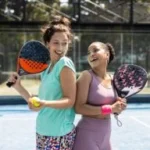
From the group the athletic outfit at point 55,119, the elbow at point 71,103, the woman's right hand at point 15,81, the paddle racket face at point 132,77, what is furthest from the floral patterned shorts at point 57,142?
the paddle racket face at point 132,77

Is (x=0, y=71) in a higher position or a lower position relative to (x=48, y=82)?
lower

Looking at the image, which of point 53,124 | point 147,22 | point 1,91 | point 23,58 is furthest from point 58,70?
point 147,22

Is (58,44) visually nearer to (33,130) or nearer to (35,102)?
(35,102)

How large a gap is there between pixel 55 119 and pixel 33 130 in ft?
16.8

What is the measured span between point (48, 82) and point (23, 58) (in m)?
0.45

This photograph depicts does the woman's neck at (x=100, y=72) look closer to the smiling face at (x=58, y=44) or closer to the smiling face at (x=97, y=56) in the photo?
the smiling face at (x=97, y=56)

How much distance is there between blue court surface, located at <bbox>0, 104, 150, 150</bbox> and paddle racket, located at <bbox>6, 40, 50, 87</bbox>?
3.20 metres

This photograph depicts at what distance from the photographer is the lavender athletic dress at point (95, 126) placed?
256 centimetres

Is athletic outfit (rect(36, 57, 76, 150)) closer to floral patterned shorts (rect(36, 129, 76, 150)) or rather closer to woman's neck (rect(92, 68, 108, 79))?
floral patterned shorts (rect(36, 129, 76, 150))

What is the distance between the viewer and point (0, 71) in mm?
14539

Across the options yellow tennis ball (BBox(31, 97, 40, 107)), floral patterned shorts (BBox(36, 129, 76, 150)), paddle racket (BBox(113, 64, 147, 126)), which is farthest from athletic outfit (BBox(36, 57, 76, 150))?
paddle racket (BBox(113, 64, 147, 126))

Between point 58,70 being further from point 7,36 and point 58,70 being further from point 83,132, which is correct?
point 7,36

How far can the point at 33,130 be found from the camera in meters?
7.59

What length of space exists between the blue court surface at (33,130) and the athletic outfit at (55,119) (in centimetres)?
346
